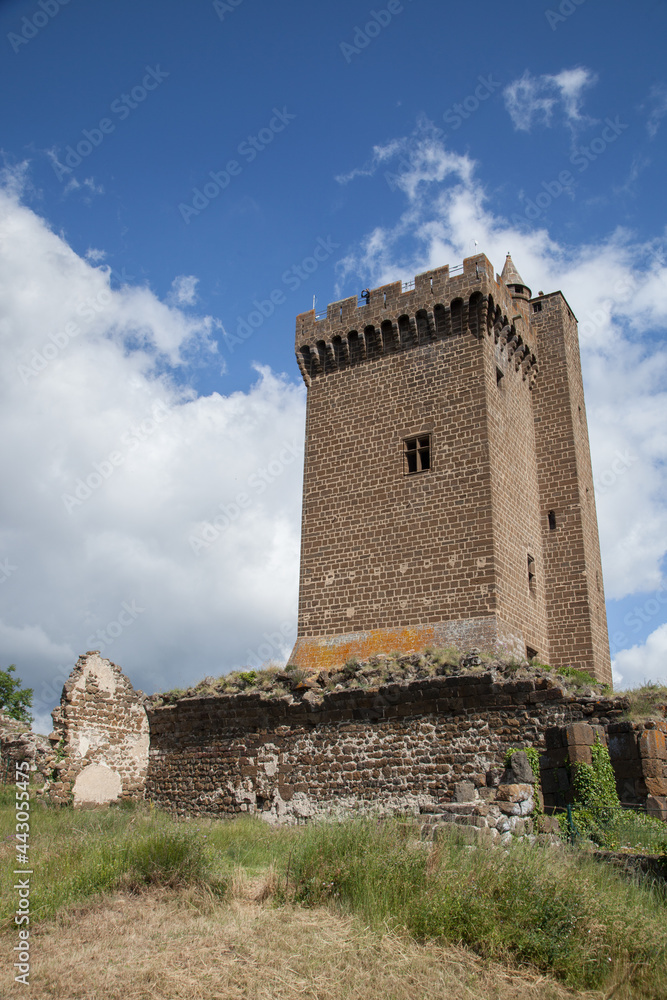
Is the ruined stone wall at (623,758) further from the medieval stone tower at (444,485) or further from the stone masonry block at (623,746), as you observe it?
the medieval stone tower at (444,485)

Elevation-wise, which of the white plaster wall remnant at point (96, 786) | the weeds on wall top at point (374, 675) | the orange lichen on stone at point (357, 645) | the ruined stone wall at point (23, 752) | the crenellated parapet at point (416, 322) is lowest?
the white plaster wall remnant at point (96, 786)

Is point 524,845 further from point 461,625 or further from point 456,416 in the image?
point 456,416

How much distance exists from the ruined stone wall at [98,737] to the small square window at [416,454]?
8.79m

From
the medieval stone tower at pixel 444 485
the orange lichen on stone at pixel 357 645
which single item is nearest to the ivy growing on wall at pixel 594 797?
the medieval stone tower at pixel 444 485

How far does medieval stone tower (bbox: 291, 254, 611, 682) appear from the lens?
57.8 feet

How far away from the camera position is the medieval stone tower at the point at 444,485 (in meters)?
17.6

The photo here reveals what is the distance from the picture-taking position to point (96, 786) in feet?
52.6

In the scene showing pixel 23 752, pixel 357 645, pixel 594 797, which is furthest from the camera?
pixel 357 645

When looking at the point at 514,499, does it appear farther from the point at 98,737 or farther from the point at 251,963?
the point at 251,963

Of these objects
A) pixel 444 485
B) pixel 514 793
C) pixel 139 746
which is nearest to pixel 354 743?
pixel 514 793

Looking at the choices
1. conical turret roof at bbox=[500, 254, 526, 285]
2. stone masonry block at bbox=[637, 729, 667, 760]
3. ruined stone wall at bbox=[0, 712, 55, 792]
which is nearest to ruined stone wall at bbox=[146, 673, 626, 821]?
stone masonry block at bbox=[637, 729, 667, 760]

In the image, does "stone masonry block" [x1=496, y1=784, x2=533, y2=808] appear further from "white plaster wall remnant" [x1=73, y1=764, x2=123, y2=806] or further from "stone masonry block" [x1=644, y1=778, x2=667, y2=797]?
"white plaster wall remnant" [x1=73, y1=764, x2=123, y2=806]

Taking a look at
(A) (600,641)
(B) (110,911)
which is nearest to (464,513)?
(A) (600,641)

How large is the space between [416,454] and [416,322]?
3.73 m
